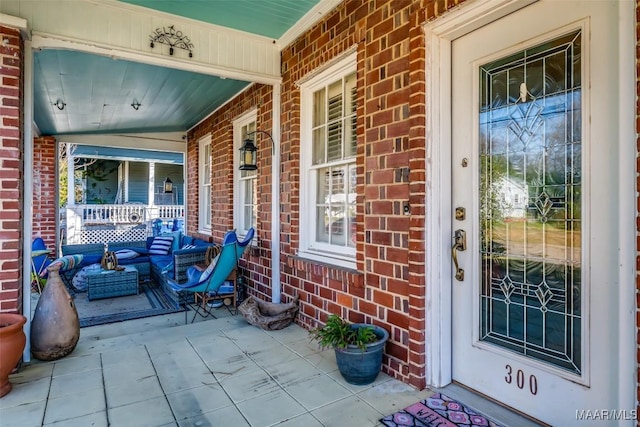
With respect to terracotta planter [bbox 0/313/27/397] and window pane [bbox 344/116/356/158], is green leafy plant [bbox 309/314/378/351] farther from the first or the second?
terracotta planter [bbox 0/313/27/397]

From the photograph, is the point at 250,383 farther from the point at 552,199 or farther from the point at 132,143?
the point at 132,143

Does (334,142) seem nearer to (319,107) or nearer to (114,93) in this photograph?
(319,107)

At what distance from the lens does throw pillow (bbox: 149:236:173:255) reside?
648 cm

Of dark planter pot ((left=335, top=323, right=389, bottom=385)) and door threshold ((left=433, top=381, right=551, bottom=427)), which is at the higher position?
dark planter pot ((left=335, top=323, right=389, bottom=385))

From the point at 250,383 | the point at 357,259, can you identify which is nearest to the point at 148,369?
the point at 250,383

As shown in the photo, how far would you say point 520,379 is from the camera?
194 centimetres

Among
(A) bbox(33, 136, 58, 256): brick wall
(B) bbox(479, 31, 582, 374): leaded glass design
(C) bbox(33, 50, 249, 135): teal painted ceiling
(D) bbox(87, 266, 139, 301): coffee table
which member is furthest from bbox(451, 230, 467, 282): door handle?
(A) bbox(33, 136, 58, 256): brick wall

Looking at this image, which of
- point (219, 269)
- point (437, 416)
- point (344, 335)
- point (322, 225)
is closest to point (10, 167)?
point (219, 269)

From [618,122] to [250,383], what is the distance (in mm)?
2376

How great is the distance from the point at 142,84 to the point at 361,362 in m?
3.96

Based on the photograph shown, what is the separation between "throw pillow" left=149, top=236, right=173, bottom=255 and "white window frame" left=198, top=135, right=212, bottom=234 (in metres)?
0.57

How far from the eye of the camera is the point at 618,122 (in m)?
→ 1.54

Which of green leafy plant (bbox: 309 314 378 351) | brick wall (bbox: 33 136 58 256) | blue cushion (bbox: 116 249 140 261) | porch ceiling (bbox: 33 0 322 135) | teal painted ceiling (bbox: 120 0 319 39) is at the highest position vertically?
teal painted ceiling (bbox: 120 0 319 39)

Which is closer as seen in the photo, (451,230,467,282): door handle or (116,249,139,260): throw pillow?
(451,230,467,282): door handle
